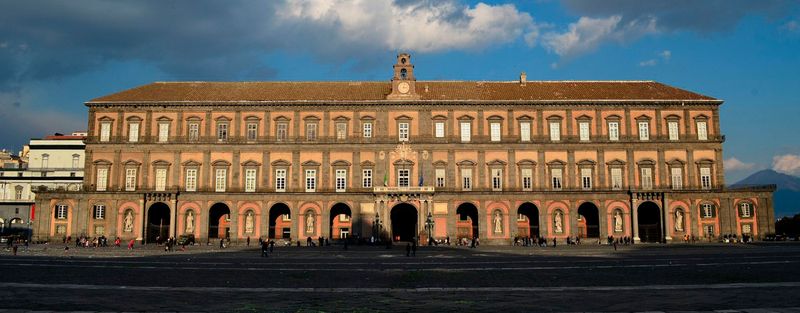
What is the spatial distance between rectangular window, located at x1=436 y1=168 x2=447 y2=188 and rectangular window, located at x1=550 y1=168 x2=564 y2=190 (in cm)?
997

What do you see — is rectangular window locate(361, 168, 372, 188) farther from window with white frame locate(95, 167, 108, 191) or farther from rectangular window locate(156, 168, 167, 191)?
window with white frame locate(95, 167, 108, 191)

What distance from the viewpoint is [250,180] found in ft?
194

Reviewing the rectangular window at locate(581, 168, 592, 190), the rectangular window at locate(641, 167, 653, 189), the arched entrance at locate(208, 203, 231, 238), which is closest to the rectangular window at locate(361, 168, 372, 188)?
the arched entrance at locate(208, 203, 231, 238)

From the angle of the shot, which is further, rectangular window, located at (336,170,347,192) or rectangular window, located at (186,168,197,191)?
rectangular window, located at (186,168,197,191)

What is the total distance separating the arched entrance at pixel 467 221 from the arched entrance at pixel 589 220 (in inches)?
403

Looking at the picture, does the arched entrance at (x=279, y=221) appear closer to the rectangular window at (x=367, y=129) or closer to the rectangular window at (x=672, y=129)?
the rectangular window at (x=367, y=129)

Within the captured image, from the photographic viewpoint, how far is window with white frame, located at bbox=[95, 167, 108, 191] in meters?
59.8

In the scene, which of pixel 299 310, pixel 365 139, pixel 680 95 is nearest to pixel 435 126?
pixel 365 139

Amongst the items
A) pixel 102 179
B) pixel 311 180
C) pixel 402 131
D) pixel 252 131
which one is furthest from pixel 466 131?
pixel 102 179

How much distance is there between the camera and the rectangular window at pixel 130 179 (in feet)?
195

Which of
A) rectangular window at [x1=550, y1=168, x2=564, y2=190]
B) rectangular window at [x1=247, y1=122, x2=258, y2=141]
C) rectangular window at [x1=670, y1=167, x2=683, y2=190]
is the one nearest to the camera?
rectangular window at [x1=670, y1=167, x2=683, y2=190]

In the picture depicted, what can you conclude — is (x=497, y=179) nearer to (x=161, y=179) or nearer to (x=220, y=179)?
(x=220, y=179)

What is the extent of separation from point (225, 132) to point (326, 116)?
32.1 ft

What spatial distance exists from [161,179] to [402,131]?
23136 millimetres
